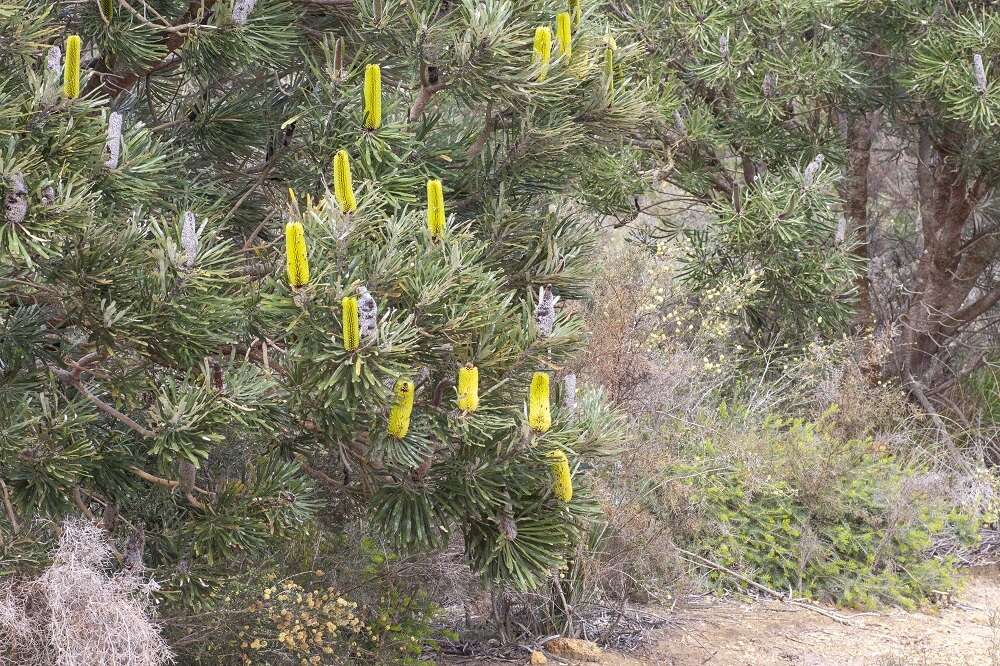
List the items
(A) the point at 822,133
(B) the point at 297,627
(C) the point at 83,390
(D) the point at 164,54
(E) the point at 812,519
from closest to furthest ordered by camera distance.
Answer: (C) the point at 83,390
(D) the point at 164,54
(B) the point at 297,627
(E) the point at 812,519
(A) the point at 822,133

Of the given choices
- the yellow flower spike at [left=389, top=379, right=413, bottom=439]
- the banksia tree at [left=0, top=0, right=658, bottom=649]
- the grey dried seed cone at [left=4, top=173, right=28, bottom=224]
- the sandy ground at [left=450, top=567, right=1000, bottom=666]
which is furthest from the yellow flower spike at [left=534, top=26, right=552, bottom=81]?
the sandy ground at [left=450, top=567, right=1000, bottom=666]

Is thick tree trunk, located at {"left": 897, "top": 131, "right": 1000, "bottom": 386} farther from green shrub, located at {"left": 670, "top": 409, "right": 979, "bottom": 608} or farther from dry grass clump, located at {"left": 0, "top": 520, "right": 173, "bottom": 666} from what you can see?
dry grass clump, located at {"left": 0, "top": 520, "right": 173, "bottom": 666}

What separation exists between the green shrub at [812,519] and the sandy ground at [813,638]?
0.64ft

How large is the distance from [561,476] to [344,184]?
0.98 metres

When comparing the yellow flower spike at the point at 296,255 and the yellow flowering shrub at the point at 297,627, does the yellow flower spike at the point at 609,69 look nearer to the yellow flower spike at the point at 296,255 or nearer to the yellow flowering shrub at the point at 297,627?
the yellow flower spike at the point at 296,255

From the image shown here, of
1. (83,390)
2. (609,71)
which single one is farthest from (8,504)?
(609,71)

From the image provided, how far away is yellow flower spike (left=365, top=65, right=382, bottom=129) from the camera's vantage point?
278cm

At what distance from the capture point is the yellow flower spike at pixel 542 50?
292 centimetres

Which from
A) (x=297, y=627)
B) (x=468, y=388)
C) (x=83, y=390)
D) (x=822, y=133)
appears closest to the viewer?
(x=468, y=388)

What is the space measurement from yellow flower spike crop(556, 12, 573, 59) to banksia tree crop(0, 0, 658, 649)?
0.18 ft

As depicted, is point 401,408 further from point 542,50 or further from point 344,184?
point 542,50

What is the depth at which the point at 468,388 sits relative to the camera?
8.57ft

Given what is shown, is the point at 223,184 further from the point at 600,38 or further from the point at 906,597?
the point at 906,597

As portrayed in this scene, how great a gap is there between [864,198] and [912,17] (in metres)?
2.05
